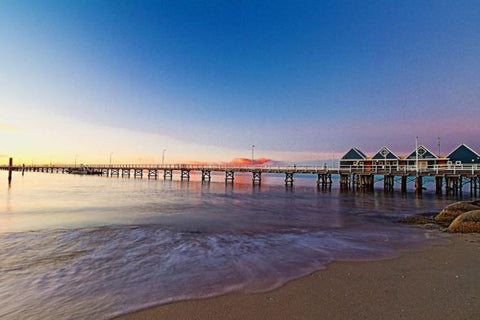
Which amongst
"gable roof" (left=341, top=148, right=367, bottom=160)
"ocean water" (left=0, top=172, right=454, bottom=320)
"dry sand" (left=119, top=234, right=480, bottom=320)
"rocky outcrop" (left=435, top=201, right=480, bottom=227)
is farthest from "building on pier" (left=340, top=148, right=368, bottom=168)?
"dry sand" (left=119, top=234, right=480, bottom=320)

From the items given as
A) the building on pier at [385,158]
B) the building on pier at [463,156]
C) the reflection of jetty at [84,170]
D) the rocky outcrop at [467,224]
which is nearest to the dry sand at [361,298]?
the rocky outcrop at [467,224]

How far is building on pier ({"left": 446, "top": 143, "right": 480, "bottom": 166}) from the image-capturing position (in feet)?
127

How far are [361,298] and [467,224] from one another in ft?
28.7

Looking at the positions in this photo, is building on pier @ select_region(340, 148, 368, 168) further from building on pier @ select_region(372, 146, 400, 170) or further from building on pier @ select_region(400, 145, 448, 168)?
building on pier @ select_region(400, 145, 448, 168)

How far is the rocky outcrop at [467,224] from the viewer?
10125 millimetres

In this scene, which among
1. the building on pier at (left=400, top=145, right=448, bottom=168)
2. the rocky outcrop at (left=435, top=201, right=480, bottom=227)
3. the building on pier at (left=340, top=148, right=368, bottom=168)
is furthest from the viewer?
the building on pier at (left=340, top=148, right=368, bottom=168)

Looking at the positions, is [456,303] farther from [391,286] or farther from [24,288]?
[24,288]

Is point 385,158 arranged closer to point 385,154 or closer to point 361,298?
point 385,154

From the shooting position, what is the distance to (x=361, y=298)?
4.45 m

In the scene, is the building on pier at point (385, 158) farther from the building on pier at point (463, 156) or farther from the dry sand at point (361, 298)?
the dry sand at point (361, 298)

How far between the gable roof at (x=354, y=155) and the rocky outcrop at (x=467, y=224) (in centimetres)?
3982

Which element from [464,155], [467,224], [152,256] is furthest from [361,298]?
[464,155]

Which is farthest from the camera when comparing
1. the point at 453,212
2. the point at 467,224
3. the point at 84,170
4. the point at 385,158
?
the point at 84,170

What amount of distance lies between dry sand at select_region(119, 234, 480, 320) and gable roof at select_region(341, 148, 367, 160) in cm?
4538
